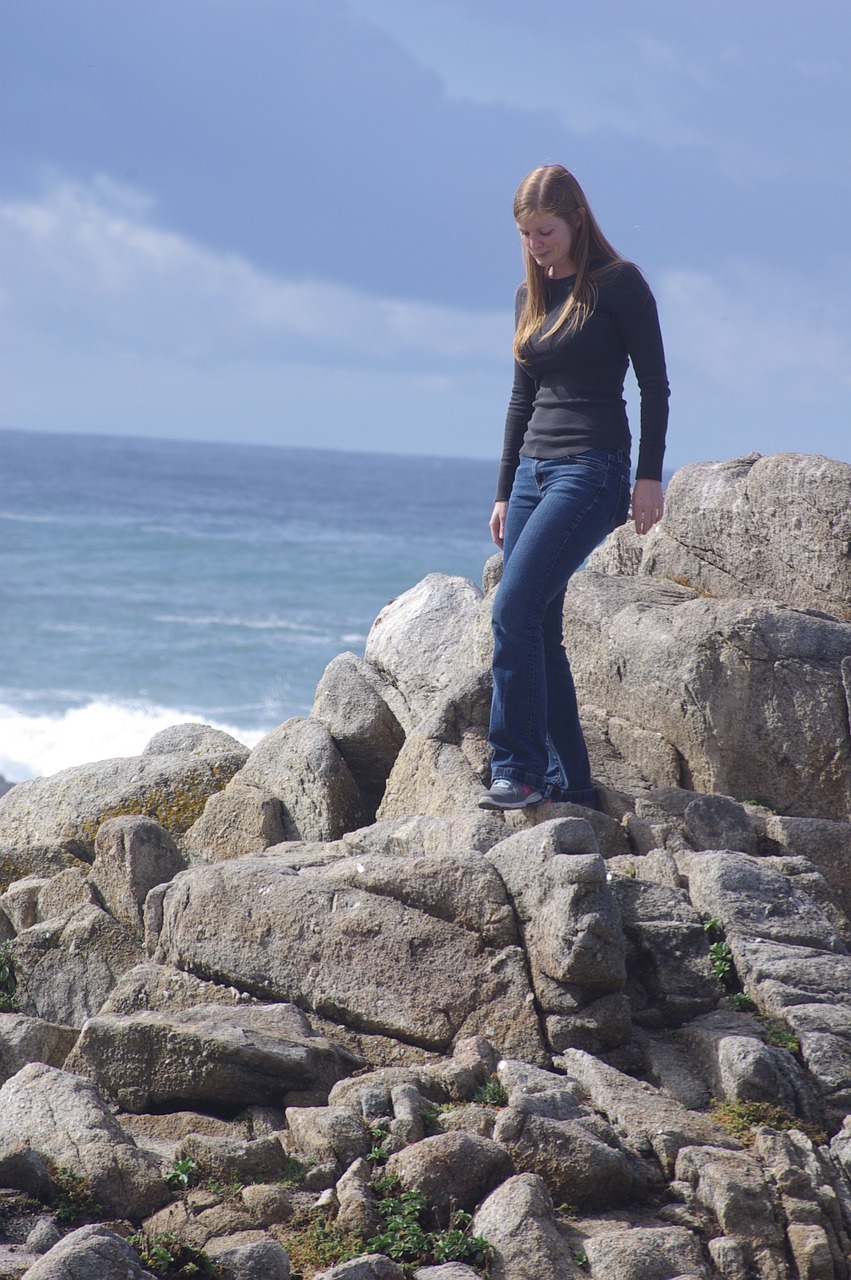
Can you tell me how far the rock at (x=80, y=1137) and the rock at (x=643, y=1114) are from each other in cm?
179

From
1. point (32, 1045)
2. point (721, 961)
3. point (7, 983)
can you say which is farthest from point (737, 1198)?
point (7, 983)

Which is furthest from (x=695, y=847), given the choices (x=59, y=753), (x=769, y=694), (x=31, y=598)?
(x=31, y=598)

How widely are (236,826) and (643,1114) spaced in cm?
454

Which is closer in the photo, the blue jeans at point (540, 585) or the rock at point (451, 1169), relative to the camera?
the rock at point (451, 1169)

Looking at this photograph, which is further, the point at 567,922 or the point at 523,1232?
the point at 567,922

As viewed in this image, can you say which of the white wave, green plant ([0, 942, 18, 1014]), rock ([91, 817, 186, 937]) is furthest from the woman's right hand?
the white wave

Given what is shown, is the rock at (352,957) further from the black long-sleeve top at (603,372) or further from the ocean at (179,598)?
the ocean at (179,598)

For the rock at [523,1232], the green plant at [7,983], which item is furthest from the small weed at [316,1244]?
the green plant at [7,983]

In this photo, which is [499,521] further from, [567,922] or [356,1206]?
[356,1206]

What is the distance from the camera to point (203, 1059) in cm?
541

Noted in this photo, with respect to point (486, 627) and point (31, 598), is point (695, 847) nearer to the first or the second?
point (486, 627)

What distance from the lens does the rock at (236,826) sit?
8766 millimetres

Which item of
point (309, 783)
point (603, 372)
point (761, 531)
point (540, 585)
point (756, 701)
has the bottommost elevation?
point (309, 783)

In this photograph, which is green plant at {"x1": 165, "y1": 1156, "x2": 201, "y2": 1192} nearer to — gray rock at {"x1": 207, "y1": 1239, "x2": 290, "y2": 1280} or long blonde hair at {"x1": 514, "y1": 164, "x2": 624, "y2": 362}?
gray rock at {"x1": 207, "y1": 1239, "x2": 290, "y2": 1280}
